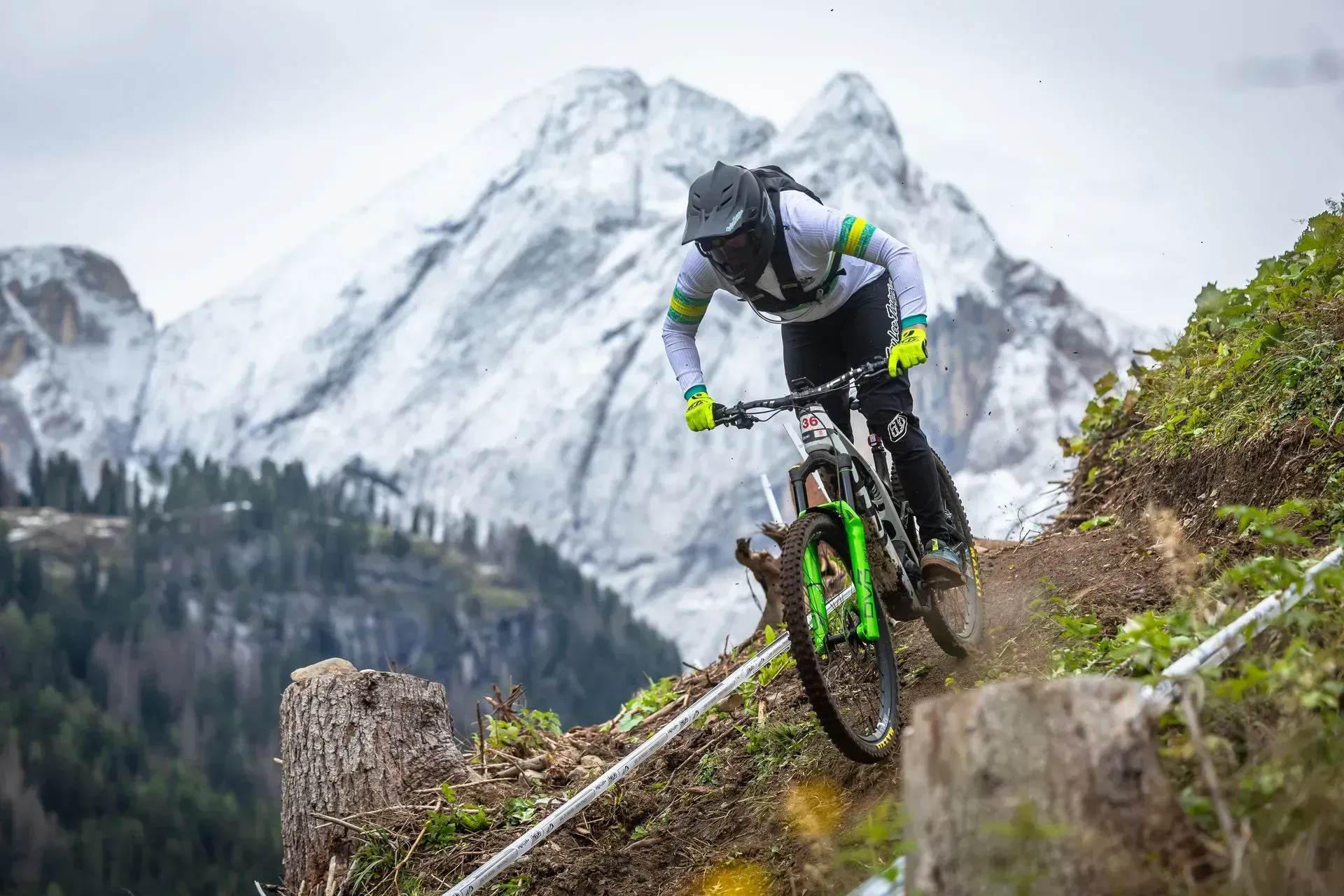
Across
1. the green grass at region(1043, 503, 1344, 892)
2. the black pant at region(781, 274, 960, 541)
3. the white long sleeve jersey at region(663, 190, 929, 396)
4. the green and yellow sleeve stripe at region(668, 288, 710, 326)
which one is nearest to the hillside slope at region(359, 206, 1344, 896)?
the green grass at region(1043, 503, 1344, 892)

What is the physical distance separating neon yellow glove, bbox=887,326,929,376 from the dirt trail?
1.78m

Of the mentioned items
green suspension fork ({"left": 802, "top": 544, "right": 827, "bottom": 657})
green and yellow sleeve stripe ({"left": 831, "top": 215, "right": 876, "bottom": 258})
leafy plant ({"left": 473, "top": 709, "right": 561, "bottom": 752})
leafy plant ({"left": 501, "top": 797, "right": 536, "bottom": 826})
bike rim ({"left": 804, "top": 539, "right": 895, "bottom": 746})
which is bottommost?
leafy plant ({"left": 501, "top": 797, "right": 536, "bottom": 826})

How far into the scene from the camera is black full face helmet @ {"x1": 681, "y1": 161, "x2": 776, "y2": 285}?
18.2 feet

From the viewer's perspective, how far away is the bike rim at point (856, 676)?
5.33 m

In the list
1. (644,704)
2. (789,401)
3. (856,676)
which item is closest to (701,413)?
(789,401)

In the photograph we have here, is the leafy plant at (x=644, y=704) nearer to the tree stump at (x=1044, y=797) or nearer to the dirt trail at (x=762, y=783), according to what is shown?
the dirt trail at (x=762, y=783)

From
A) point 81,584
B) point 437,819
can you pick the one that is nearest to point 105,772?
point 81,584

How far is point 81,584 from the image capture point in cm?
14612

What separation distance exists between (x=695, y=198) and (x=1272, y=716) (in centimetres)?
344

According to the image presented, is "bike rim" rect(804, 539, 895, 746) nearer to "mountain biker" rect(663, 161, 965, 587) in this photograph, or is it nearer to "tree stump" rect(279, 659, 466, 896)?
"mountain biker" rect(663, 161, 965, 587)

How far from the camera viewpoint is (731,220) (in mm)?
5527

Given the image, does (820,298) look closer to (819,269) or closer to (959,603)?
(819,269)

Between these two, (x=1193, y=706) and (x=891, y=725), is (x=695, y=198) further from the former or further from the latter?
(x=1193, y=706)

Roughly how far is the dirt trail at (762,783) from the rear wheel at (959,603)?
0.44 ft
